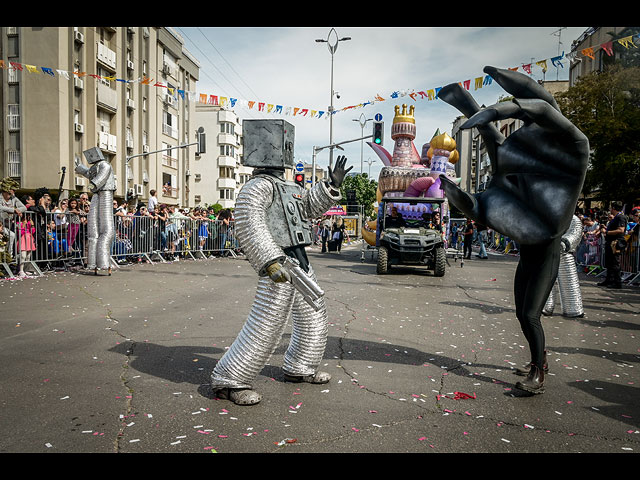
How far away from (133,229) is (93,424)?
11095 millimetres

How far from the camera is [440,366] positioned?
186 inches

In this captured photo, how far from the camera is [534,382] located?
3.98m

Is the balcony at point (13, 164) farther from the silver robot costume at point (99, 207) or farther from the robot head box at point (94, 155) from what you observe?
the robot head box at point (94, 155)

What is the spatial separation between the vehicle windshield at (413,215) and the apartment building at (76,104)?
1461cm

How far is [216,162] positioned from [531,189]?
195 feet

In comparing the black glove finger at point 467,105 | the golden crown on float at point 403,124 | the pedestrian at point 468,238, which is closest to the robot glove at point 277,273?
the black glove finger at point 467,105

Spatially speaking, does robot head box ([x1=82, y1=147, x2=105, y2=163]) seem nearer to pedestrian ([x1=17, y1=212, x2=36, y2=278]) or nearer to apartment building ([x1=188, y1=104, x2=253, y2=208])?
pedestrian ([x1=17, y1=212, x2=36, y2=278])

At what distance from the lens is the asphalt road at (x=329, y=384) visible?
10.1 ft

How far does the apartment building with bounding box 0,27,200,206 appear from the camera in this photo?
2712 cm

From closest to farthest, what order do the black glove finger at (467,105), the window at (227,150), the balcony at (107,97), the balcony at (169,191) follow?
1. the black glove finger at (467,105)
2. the balcony at (107,97)
3. the balcony at (169,191)
4. the window at (227,150)

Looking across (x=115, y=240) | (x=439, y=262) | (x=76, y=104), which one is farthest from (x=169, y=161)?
(x=439, y=262)

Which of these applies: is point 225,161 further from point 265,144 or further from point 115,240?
point 265,144
